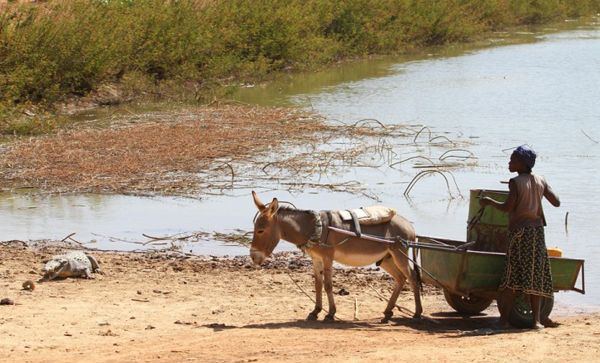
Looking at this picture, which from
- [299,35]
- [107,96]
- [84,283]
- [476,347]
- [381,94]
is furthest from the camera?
[299,35]

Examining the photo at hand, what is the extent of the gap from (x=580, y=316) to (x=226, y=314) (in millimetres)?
3177

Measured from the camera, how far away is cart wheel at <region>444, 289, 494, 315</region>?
31.1 ft

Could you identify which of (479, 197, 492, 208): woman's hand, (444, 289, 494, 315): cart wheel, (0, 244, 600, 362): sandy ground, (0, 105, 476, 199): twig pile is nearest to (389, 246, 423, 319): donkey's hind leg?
(0, 244, 600, 362): sandy ground

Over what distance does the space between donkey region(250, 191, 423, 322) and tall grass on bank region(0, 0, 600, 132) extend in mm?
12988

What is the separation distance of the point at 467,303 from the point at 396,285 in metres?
0.74

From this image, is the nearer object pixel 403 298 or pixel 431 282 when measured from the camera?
pixel 431 282

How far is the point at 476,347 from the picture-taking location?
7.85 m

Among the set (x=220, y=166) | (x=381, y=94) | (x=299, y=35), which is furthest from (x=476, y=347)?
(x=299, y=35)

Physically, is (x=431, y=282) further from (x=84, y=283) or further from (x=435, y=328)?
(x=84, y=283)

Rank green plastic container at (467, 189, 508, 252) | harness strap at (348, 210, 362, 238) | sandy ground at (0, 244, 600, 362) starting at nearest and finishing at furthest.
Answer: sandy ground at (0, 244, 600, 362) < harness strap at (348, 210, 362, 238) < green plastic container at (467, 189, 508, 252)

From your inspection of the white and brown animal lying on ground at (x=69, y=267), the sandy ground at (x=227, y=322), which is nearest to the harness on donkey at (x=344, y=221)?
the sandy ground at (x=227, y=322)

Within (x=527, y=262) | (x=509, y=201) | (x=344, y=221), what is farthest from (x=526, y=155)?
(x=344, y=221)

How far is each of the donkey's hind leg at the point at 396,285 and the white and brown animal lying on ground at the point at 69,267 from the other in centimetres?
287

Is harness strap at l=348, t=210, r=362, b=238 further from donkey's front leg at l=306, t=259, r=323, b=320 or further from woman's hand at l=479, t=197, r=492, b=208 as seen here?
woman's hand at l=479, t=197, r=492, b=208
